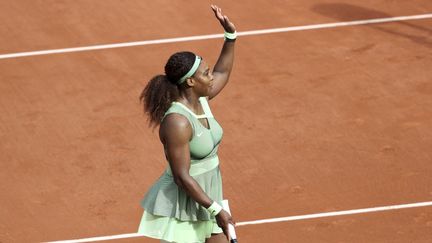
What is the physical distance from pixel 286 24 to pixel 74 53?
2.88 m

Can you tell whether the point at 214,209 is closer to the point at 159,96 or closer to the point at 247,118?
the point at 159,96

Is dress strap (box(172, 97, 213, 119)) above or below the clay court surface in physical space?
above

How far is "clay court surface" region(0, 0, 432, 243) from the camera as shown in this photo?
10.5 m

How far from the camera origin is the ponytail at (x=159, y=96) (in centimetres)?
750

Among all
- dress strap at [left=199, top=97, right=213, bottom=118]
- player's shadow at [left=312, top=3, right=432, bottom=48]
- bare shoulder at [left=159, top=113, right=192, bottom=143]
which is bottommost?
player's shadow at [left=312, top=3, right=432, bottom=48]

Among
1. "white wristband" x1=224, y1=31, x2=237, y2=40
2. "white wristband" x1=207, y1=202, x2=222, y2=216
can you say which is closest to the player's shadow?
"white wristband" x1=224, y1=31, x2=237, y2=40

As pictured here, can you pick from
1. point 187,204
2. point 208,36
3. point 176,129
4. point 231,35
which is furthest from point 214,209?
point 208,36

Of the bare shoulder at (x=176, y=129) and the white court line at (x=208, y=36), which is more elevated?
the bare shoulder at (x=176, y=129)

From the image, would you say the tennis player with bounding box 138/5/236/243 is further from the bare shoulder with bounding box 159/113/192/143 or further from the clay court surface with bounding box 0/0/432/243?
the clay court surface with bounding box 0/0/432/243

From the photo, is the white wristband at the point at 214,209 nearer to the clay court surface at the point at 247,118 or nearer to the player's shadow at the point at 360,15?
the clay court surface at the point at 247,118

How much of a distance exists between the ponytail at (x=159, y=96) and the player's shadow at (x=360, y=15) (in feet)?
24.0

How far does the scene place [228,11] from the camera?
1530 centimetres

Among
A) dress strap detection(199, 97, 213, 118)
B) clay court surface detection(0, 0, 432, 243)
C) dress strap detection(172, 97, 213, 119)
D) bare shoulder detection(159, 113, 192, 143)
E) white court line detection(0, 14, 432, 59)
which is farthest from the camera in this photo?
white court line detection(0, 14, 432, 59)

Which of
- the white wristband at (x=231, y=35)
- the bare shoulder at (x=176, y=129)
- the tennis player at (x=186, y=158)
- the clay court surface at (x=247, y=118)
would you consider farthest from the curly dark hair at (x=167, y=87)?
the clay court surface at (x=247, y=118)
